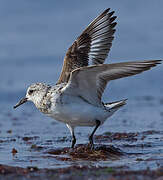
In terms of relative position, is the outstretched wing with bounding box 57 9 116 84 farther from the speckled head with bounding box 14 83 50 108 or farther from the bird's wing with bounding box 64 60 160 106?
the bird's wing with bounding box 64 60 160 106

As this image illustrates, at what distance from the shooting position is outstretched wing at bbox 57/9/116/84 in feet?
26.8

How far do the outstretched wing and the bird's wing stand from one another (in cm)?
100

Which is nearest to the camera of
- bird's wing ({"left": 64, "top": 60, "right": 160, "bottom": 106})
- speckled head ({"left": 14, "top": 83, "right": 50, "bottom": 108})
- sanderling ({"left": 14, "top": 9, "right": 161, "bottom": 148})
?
bird's wing ({"left": 64, "top": 60, "right": 160, "bottom": 106})

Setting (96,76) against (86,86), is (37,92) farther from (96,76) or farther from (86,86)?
(96,76)

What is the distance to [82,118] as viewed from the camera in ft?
23.9

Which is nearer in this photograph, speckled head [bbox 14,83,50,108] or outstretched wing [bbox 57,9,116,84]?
speckled head [bbox 14,83,50,108]

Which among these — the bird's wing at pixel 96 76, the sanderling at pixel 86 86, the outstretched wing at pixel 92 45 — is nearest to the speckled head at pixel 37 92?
the sanderling at pixel 86 86

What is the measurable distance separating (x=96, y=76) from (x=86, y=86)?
35cm

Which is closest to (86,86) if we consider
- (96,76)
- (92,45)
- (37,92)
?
(96,76)

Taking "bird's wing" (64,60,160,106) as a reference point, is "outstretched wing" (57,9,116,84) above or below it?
above

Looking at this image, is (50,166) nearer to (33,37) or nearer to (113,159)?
(113,159)

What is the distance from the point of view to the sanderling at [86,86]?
651cm

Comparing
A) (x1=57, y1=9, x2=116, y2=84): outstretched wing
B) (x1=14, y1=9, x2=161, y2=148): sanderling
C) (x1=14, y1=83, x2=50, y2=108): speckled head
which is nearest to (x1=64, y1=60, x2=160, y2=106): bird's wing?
(x1=14, y1=9, x2=161, y2=148): sanderling

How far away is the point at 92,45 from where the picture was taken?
8.41 m
